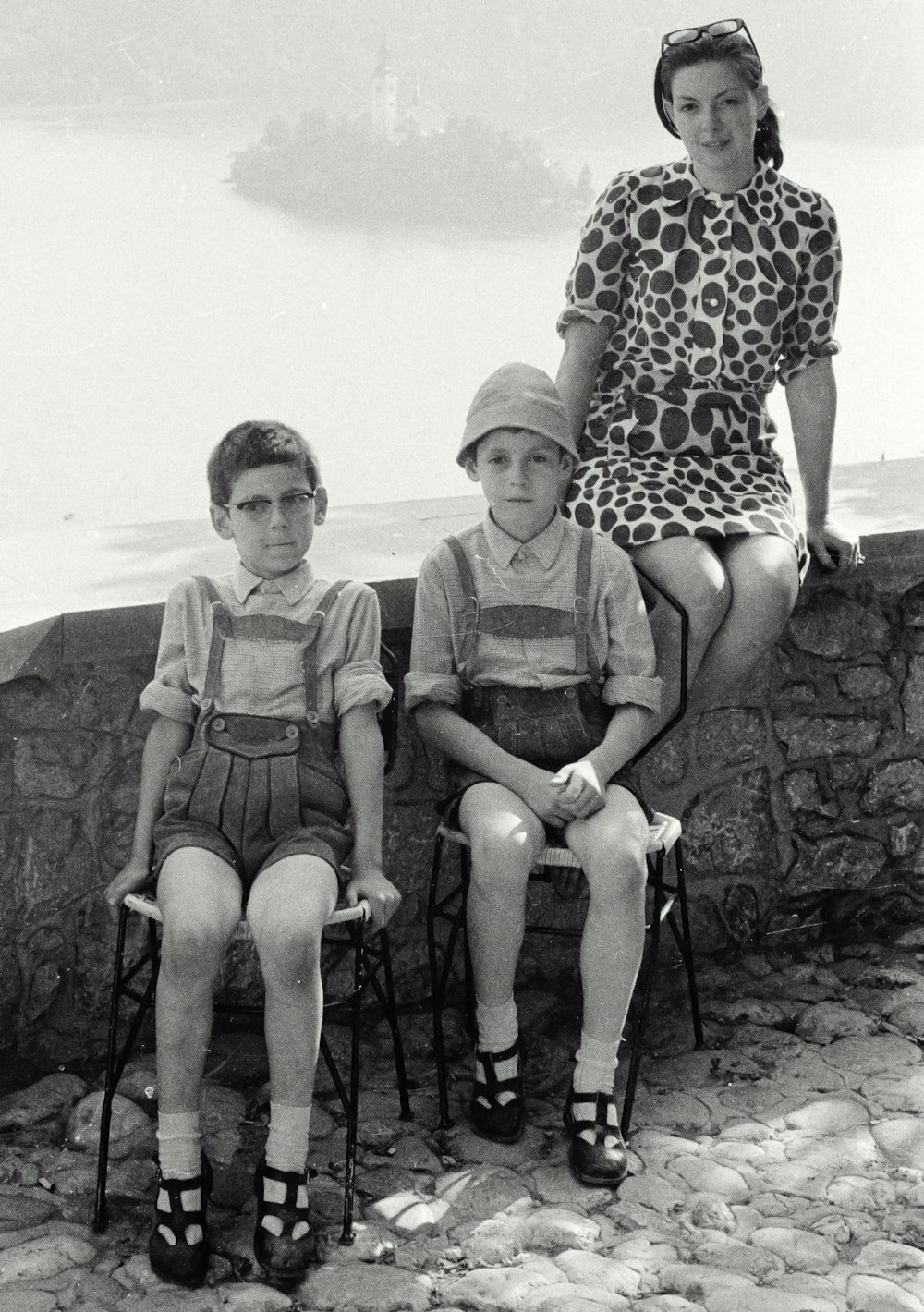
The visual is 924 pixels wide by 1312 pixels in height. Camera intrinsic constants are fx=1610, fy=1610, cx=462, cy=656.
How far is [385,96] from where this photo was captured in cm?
897

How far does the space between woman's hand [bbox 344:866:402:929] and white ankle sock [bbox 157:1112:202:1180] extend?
450 millimetres

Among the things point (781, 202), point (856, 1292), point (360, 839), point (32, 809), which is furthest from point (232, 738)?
point (781, 202)

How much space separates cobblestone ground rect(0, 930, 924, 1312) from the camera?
2.64 m

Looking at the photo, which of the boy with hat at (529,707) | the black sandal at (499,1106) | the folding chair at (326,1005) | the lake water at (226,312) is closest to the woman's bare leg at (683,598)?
the boy with hat at (529,707)

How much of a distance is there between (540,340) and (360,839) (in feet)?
22.7

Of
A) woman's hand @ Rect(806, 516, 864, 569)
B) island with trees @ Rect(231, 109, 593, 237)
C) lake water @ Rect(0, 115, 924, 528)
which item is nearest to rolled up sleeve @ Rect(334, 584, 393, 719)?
woman's hand @ Rect(806, 516, 864, 569)

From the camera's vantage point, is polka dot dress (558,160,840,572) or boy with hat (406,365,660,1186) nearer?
boy with hat (406,365,660,1186)

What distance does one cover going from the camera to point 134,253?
959 centimetres

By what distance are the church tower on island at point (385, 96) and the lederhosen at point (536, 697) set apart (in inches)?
246

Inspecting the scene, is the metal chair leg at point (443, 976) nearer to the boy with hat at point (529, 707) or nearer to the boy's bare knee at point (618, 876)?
the boy with hat at point (529, 707)

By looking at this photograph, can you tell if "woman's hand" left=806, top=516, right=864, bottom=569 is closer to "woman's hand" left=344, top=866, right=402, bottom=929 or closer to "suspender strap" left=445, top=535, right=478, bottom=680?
"suspender strap" left=445, top=535, right=478, bottom=680

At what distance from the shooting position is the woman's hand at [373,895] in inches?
111

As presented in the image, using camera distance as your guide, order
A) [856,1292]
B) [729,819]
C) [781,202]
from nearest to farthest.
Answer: [856,1292]
[781,202]
[729,819]

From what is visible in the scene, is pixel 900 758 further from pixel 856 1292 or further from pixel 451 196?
pixel 451 196
